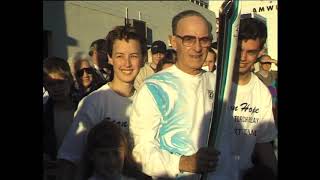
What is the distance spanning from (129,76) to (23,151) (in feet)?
3.67

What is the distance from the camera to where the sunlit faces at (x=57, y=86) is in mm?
3295

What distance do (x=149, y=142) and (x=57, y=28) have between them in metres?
0.96

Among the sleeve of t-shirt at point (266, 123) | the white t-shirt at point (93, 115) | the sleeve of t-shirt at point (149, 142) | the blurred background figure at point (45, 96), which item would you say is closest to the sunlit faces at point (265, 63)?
the sleeve of t-shirt at point (266, 123)

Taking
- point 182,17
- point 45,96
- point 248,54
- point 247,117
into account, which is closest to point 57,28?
point 45,96

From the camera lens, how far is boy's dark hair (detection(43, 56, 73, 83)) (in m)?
3.28

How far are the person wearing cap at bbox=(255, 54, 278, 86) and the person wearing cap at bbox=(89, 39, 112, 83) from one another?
1.04 m

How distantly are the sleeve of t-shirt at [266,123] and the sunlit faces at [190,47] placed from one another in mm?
561

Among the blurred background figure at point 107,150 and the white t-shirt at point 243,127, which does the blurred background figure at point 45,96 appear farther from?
the white t-shirt at point 243,127

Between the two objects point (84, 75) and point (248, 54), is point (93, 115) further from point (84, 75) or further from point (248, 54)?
point (248, 54)

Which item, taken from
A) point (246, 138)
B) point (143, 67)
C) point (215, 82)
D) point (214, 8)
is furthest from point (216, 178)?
point (214, 8)

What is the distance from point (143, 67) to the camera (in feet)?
10.8
